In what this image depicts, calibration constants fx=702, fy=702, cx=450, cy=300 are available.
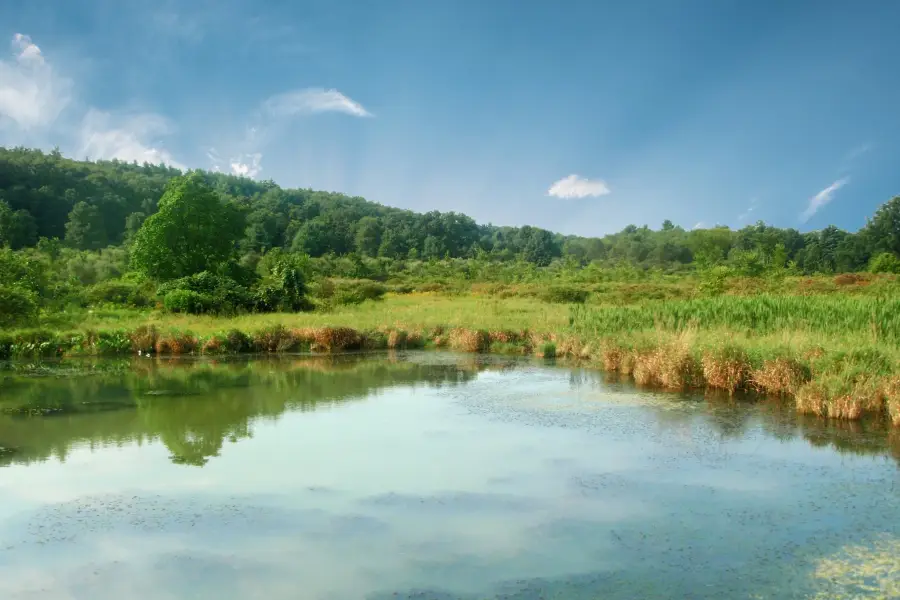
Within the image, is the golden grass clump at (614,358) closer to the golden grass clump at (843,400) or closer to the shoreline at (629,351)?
the shoreline at (629,351)

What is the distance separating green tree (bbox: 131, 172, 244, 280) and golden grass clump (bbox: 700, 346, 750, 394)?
27578 millimetres

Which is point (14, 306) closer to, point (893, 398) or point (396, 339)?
point (396, 339)

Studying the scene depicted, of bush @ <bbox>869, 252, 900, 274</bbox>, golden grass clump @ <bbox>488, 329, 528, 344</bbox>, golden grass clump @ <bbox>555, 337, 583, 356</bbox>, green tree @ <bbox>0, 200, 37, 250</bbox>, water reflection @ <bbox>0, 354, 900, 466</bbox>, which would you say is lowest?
water reflection @ <bbox>0, 354, 900, 466</bbox>

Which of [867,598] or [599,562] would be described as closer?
[867,598]

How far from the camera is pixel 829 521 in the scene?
720 centimetres

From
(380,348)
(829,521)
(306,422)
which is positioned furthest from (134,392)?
(829,521)

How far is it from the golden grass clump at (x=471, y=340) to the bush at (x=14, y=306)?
13608 millimetres

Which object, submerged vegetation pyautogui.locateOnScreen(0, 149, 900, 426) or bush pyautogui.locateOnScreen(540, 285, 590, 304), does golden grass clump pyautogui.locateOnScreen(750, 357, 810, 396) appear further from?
bush pyautogui.locateOnScreen(540, 285, 590, 304)

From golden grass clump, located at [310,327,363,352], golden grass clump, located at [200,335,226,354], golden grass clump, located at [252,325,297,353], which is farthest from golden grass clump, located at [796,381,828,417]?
golden grass clump, located at [200,335,226,354]

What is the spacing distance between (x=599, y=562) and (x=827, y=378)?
7887mm

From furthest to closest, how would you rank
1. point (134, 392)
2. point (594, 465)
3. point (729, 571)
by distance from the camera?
point (134, 392) → point (594, 465) → point (729, 571)

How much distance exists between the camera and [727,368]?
14.3 m

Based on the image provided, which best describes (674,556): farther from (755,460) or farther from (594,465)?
(755,460)

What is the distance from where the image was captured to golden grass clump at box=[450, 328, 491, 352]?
22.7 metres
